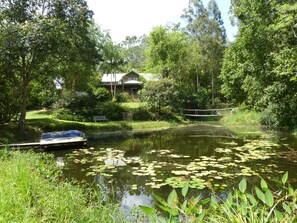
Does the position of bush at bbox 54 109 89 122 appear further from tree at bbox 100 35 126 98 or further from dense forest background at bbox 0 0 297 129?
tree at bbox 100 35 126 98

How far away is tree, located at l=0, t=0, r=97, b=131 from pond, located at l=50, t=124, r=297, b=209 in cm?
685

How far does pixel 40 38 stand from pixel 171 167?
11153 millimetres

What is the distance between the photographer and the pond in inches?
287

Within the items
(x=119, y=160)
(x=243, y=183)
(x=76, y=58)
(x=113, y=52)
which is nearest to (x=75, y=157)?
(x=119, y=160)

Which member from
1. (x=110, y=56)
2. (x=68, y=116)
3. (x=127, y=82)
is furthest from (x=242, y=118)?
(x=127, y=82)

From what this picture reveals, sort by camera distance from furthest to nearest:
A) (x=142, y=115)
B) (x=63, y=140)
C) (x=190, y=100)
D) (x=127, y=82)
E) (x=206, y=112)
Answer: (x=127, y=82) → (x=206, y=112) → (x=190, y=100) → (x=142, y=115) → (x=63, y=140)

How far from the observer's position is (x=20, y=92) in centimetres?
1800

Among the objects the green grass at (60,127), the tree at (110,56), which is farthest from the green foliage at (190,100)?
the tree at (110,56)

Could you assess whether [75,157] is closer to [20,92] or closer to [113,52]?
[20,92]

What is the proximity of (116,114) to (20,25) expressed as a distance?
39.6ft

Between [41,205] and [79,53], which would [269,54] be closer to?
[79,53]

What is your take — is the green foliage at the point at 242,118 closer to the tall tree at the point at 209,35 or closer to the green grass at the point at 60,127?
the green grass at the point at 60,127

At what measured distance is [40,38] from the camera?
1547cm

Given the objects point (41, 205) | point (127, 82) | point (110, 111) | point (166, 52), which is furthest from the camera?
point (127, 82)
